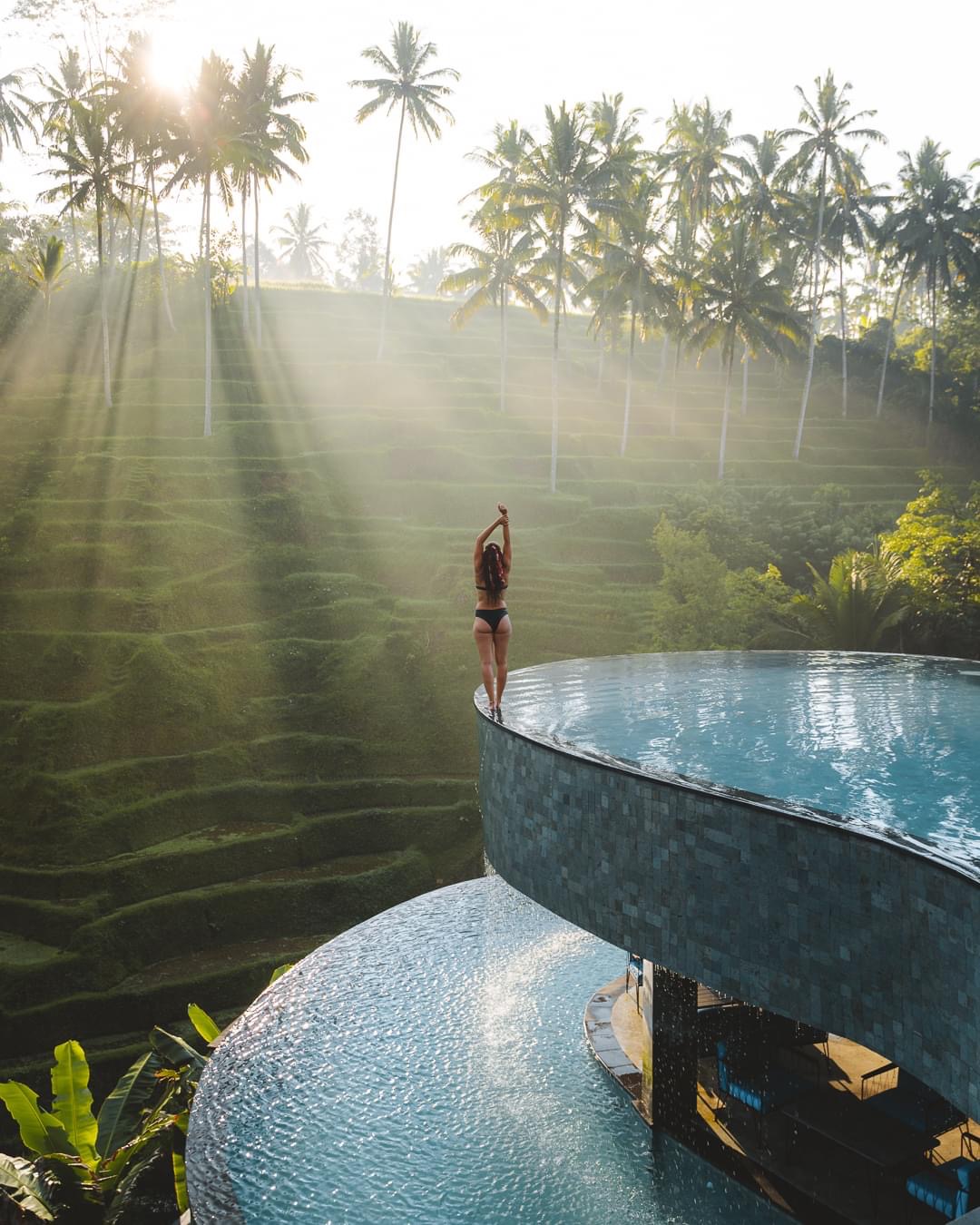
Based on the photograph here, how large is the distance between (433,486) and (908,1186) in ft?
80.5

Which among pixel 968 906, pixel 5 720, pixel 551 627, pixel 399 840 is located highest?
pixel 968 906

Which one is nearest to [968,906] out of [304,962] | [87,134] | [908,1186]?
[908,1186]

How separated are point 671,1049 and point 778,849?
3.50m

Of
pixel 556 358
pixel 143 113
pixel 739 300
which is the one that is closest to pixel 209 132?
pixel 143 113

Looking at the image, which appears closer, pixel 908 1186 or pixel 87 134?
pixel 908 1186

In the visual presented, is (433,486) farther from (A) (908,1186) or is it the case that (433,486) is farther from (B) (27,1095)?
(A) (908,1186)

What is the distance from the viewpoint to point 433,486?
2941cm

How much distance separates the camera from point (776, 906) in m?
4.59

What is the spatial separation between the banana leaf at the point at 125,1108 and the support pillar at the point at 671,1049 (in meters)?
4.76

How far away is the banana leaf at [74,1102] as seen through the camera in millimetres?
8523

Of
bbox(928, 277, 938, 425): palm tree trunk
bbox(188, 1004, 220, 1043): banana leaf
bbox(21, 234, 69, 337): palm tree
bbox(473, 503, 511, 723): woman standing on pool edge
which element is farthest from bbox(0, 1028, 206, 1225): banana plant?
bbox(928, 277, 938, 425): palm tree trunk

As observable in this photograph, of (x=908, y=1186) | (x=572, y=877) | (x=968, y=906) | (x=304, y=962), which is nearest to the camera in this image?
(x=968, y=906)

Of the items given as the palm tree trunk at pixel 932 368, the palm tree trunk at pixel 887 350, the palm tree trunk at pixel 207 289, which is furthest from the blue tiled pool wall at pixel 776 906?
the palm tree trunk at pixel 887 350

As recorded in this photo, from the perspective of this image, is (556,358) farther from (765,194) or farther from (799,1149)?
(799,1149)
